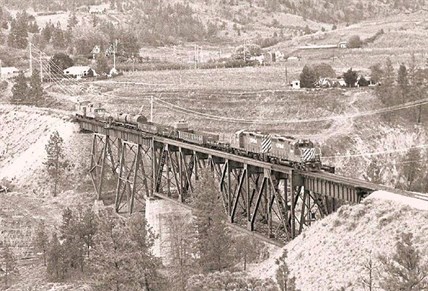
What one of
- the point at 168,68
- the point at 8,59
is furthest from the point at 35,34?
the point at 168,68

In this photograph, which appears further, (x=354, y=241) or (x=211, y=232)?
(x=211, y=232)

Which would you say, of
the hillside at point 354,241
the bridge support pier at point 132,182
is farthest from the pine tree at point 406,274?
the bridge support pier at point 132,182

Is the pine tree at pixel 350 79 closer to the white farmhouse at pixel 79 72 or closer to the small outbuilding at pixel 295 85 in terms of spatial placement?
the small outbuilding at pixel 295 85

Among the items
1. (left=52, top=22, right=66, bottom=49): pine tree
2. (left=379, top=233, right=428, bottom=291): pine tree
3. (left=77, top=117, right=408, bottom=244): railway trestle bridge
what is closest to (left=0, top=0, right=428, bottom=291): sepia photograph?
(left=379, top=233, right=428, bottom=291): pine tree

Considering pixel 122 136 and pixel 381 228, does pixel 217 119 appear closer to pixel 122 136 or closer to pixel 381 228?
pixel 122 136

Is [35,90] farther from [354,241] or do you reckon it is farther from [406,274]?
[406,274]

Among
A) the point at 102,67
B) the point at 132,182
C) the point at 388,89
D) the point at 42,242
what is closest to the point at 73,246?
the point at 42,242

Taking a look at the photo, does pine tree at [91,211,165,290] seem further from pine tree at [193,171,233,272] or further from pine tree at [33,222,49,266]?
pine tree at [33,222,49,266]
